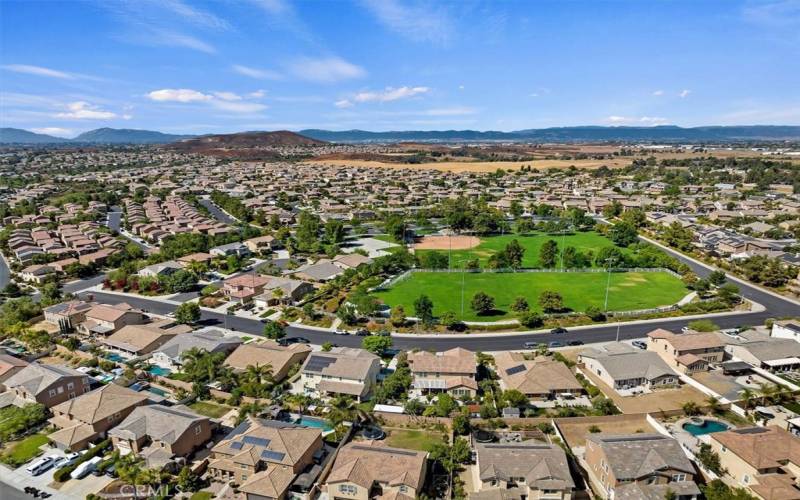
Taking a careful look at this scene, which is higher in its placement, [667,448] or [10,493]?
[667,448]

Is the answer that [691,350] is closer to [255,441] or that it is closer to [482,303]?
[482,303]

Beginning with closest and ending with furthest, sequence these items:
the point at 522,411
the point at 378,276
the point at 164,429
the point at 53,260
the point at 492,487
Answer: the point at 492,487
the point at 164,429
the point at 522,411
the point at 378,276
the point at 53,260

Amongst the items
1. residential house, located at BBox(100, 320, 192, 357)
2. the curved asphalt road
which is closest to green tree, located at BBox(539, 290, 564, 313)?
the curved asphalt road

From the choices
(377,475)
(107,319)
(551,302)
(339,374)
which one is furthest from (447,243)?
(377,475)

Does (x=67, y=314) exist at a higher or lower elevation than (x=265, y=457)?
higher

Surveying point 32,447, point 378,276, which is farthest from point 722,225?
point 32,447

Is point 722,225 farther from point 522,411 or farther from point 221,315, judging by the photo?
point 221,315

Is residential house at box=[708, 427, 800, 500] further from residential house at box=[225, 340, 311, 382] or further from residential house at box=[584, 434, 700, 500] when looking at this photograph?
residential house at box=[225, 340, 311, 382]
